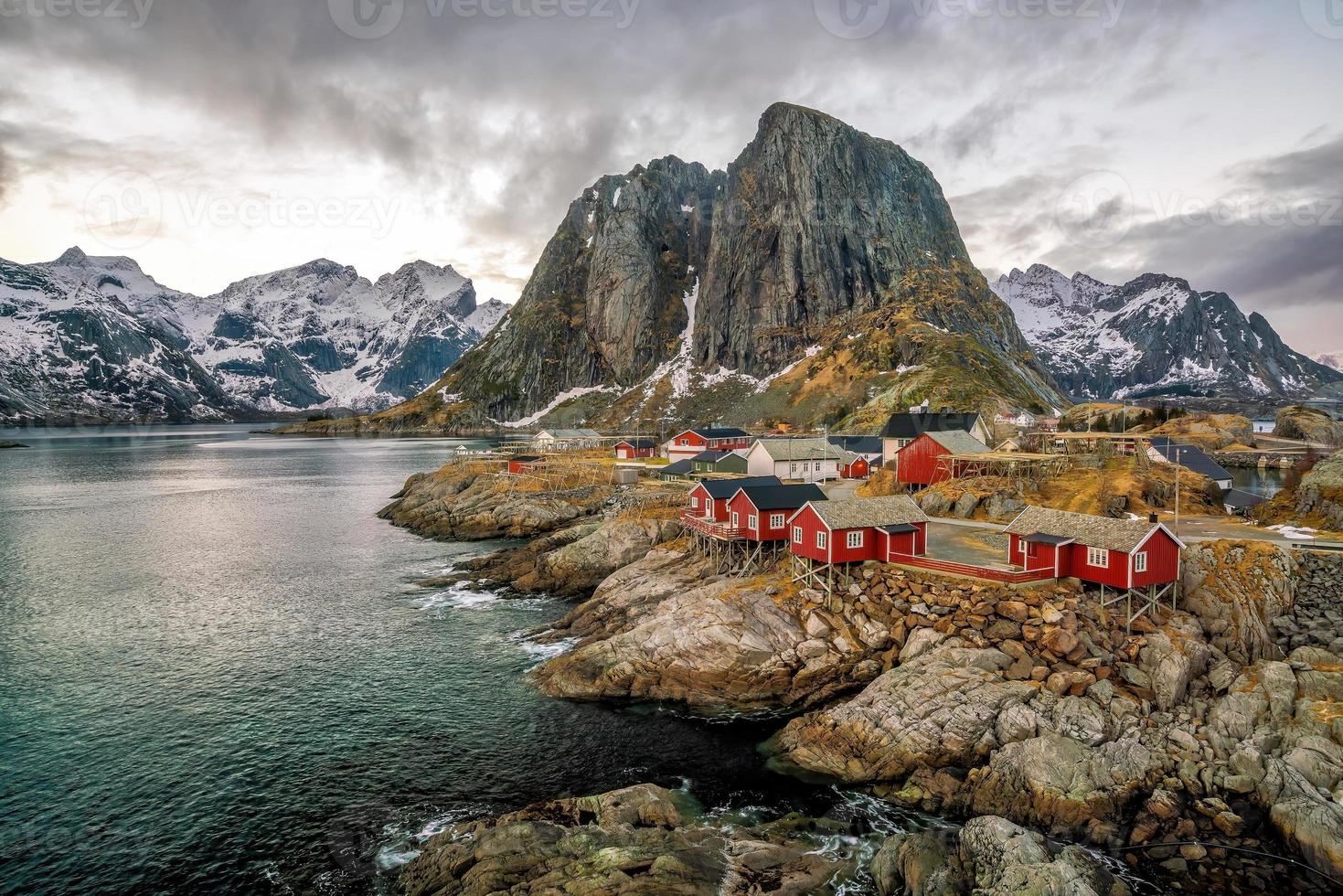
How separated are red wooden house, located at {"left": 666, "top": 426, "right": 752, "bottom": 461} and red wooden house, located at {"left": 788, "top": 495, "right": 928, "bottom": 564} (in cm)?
6892

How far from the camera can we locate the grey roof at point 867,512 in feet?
130

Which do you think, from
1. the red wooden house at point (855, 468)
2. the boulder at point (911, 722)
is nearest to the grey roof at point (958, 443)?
the red wooden house at point (855, 468)

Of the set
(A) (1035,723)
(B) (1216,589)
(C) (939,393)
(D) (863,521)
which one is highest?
(C) (939,393)

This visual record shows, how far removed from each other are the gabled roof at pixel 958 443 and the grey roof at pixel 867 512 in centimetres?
2489

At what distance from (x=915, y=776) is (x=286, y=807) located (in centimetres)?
2545

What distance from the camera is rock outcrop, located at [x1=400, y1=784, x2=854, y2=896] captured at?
1994cm

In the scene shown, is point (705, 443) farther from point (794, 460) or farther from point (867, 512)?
point (867, 512)

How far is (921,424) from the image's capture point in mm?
83312

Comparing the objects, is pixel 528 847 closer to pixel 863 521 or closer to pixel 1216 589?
pixel 863 521

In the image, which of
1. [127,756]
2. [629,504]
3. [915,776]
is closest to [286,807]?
[127,756]

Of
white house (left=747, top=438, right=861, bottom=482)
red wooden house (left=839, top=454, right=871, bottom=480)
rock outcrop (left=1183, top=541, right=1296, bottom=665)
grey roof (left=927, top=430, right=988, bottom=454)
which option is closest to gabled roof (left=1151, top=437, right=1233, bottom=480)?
grey roof (left=927, top=430, right=988, bottom=454)

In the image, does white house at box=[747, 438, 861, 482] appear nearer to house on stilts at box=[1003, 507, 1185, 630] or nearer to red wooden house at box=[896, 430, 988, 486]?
red wooden house at box=[896, 430, 988, 486]

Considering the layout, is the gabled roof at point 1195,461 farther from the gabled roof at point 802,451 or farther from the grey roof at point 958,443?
the gabled roof at point 802,451

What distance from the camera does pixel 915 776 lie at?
26562 mm
